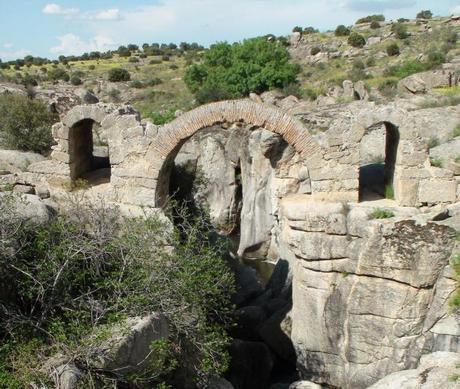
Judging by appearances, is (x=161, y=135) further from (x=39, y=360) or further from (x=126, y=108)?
(x=39, y=360)

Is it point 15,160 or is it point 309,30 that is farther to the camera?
point 309,30

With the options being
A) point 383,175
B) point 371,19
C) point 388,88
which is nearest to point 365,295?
point 383,175

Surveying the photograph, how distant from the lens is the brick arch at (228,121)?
10633mm

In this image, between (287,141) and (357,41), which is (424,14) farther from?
(287,141)

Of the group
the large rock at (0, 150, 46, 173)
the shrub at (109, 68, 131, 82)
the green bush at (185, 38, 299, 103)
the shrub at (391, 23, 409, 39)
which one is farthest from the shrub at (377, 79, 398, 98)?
the shrub at (109, 68, 131, 82)

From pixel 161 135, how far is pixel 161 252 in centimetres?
273

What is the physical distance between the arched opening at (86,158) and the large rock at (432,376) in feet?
23.9

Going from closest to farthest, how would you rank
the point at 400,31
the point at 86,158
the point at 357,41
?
1. the point at 86,158
2. the point at 400,31
3. the point at 357,41

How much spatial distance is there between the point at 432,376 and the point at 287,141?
4.98m

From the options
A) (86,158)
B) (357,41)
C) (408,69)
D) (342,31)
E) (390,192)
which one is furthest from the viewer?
(342,31)

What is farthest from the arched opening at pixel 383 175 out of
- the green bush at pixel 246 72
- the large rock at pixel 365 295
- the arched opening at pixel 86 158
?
the green bush at pixel 246 72

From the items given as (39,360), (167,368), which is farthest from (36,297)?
(167,368)

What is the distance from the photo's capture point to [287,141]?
1072 cm

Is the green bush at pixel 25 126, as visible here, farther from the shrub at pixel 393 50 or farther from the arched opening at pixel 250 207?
the shrub at pixel 393 50
